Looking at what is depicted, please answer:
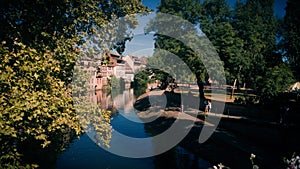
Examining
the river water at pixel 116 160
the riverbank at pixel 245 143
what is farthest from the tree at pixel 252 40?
the river water at pixel 116 160

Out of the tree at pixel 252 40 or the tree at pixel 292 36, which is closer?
the tree at pixel 252 40

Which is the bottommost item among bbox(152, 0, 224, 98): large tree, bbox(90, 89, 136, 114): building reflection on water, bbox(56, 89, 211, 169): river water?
bbox(56, 89, 211, 169): river water

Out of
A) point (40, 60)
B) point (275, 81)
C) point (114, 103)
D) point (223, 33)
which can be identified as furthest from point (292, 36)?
point (40, 60)

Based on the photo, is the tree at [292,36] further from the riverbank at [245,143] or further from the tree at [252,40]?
the riverbank at [245,143]

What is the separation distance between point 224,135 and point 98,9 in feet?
50.1

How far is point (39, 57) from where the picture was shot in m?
5.63

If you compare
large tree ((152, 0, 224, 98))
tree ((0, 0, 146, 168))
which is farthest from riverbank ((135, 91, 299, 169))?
tree ((0, 0, 146, 168))

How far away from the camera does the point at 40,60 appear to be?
19.0ft

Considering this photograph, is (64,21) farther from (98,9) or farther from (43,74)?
(43,74)

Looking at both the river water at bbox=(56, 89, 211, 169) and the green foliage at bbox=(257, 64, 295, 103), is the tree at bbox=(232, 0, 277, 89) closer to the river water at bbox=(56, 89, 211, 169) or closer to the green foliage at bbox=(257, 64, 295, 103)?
the green foliage at bbox=(257, 64, 295, 103)

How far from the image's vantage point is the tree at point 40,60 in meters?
5.36

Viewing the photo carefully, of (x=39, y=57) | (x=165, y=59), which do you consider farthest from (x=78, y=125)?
(x=165, y=59)

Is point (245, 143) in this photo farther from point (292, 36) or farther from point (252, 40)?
point (292, 36)

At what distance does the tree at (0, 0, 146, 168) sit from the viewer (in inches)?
211
